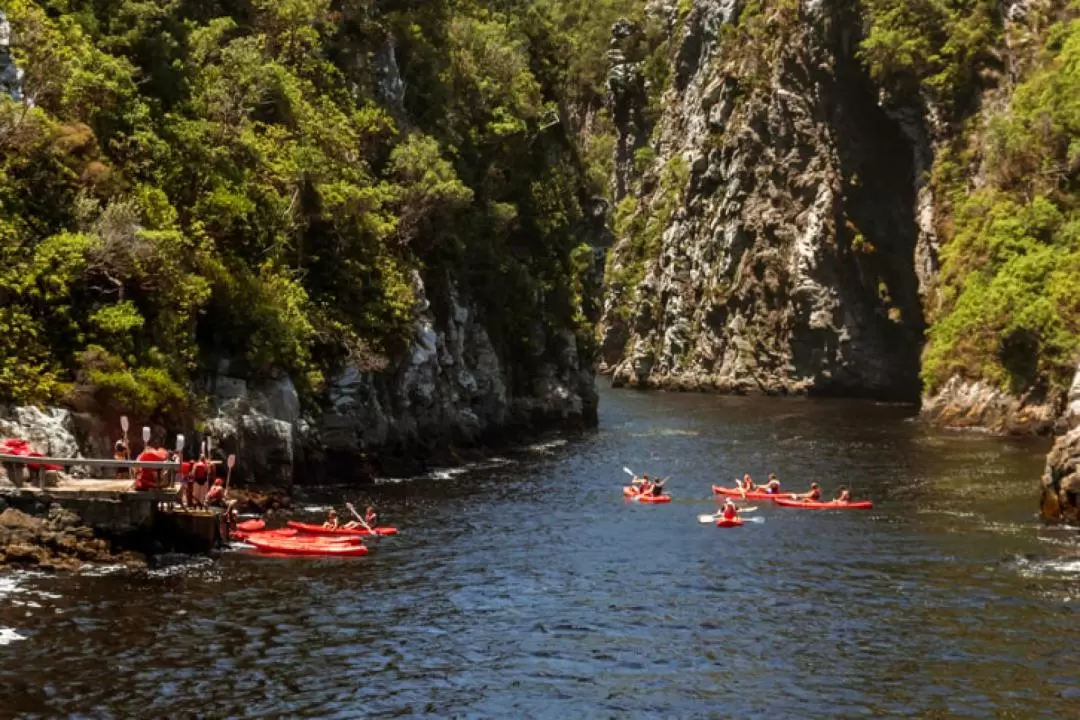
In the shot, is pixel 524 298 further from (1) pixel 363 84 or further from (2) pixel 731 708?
(2) pixel 731 708

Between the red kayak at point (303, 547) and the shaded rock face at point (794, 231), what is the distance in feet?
252

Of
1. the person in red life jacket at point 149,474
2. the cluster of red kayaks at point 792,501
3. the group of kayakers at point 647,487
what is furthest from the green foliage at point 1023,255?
the person in red life jacket at point 149,474

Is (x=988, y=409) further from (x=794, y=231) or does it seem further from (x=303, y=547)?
(x=303, y=547)

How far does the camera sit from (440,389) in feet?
235

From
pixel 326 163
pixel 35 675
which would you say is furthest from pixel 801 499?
pixel 35 675

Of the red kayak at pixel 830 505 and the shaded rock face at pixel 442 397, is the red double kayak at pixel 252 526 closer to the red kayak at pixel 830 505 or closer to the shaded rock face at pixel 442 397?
the shaded rock face at pixel 442 397

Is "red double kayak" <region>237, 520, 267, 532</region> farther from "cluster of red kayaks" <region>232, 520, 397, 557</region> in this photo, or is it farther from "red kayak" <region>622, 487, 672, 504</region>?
"red kayak" <region>622, 487, 672, 504</region>

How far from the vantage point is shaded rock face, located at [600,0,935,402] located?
124250mm

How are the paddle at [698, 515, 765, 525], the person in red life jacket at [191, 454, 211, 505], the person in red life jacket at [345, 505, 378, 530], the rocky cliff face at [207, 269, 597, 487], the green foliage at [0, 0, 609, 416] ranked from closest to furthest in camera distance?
the person in red life jacket at [191, 454, 211, 505] < the green foliage at [0, 0, 609, 416] < the person in red life jacket at [345, 505, 378, 530] < the rocky cliff face at [207, 269, 597, 487] < the paddle at [698, 515, 765, 525]

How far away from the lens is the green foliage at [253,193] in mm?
45594

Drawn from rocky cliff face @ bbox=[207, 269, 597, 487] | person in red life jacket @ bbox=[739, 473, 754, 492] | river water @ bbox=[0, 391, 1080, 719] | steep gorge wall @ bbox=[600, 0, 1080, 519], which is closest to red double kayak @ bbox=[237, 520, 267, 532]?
river water @ bbox=[0, 391, 1080, 719]

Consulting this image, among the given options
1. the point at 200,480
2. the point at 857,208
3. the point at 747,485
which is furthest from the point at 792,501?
the point at 857,208

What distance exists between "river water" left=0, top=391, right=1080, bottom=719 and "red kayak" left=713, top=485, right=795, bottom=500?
3.14 meters

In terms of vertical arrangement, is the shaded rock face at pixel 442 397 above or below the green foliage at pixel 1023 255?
below
